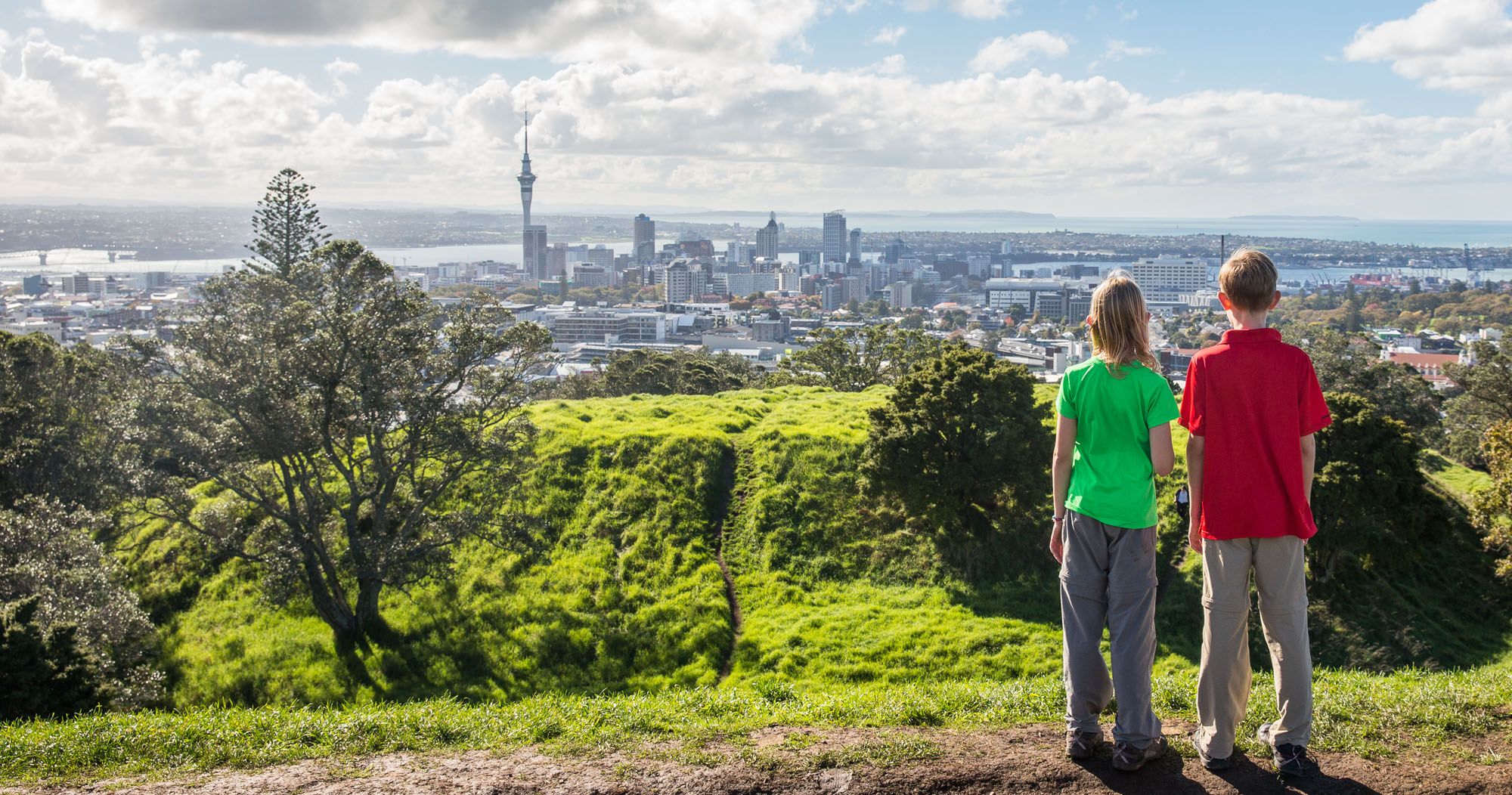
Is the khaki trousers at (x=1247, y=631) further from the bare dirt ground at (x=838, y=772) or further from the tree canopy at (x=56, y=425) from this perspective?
the tree canopy at (x=56, y=425)

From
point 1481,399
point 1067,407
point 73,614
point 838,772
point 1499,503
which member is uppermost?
point 1067,407

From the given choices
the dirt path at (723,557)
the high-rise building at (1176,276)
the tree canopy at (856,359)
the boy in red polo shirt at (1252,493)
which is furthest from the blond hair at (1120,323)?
the high-rise building at (1176,276)

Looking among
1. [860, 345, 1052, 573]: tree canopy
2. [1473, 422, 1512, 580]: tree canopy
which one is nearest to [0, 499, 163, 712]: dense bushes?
[860, 345, 1052, 573]: tree canopy

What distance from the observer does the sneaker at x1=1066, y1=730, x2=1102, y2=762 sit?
16.3 feet

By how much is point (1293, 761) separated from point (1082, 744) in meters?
0.95

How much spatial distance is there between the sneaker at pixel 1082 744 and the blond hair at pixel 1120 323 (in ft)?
5.88

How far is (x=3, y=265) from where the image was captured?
187m

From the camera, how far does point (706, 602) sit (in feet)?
54.7

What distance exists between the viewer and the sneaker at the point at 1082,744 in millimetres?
4953

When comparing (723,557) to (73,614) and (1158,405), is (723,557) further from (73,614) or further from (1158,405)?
(1158,405)

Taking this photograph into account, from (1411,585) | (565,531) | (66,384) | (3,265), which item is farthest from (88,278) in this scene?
(1411,585)

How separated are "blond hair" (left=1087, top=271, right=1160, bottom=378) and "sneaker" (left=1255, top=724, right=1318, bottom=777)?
1910mm

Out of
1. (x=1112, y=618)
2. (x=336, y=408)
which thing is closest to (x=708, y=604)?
(x=336, y=408)

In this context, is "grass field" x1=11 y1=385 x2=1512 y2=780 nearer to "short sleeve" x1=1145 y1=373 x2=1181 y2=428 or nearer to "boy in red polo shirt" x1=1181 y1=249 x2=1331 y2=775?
"boy in red polo shirt" x1=1181 y1=249 x2=1331 y2=775
